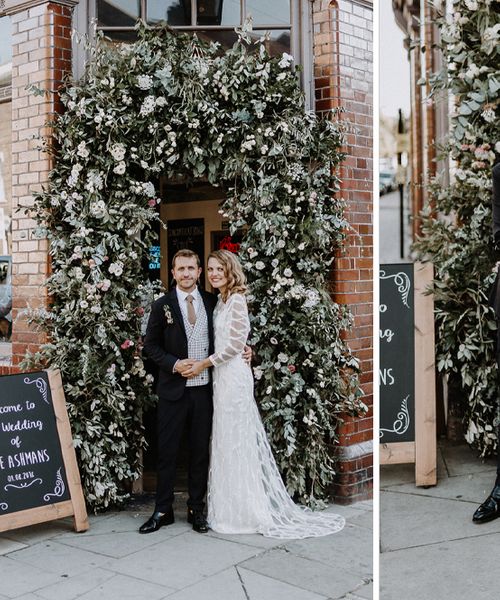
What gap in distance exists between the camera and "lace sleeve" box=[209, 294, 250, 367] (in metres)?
5.00

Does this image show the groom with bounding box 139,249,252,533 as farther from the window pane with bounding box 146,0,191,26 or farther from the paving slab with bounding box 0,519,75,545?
the window pane with bounding box 146,0,191,26

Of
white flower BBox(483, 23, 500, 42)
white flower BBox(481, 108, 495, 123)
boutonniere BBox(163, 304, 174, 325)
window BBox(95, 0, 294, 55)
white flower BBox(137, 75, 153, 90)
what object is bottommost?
boutonniere BBox(163, 304, 174, 325)

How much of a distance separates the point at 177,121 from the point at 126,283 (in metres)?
1.29

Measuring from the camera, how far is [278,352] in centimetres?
548

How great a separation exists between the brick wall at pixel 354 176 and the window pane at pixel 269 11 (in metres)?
0.27

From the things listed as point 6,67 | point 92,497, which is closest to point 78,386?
point 92,497

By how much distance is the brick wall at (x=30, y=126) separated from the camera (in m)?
5.61

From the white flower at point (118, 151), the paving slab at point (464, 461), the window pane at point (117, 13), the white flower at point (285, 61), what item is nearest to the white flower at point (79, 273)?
the white flower at point (118, 151)

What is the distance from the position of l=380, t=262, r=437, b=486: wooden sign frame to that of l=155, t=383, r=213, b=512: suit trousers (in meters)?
1.30

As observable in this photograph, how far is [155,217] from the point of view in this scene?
550cm

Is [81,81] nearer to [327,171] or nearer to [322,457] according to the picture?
[327,171]

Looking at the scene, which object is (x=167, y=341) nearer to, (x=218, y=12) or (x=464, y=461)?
(x=464, y=461)

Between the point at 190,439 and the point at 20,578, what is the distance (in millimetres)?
1466

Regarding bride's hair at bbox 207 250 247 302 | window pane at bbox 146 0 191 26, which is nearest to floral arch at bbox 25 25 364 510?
bride's hair at bbox 207 250 247 302
